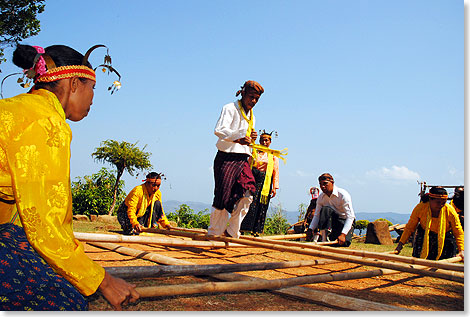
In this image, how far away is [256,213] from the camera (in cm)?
666

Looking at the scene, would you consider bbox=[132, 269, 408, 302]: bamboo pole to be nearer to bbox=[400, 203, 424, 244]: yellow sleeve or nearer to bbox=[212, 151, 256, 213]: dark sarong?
bbox=[212, 151, 256, 213]: dark sarong

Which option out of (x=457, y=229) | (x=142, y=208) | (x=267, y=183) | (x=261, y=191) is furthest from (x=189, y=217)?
(x=457, y=229)

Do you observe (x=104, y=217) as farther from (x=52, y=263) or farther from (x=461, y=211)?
(x=52, y=263)

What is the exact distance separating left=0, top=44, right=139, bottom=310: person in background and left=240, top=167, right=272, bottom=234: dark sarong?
5098 millimetres

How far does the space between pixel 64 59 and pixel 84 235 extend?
2.42 meters

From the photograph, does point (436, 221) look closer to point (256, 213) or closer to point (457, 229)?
point (457, 229)

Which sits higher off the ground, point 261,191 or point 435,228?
point 261,191

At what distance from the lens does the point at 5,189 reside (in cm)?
154

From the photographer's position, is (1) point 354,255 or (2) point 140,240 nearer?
(2) point 140,240

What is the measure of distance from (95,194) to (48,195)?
10867 mm

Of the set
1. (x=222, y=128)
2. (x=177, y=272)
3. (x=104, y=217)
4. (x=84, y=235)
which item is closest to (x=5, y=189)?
(x=177, y=272)

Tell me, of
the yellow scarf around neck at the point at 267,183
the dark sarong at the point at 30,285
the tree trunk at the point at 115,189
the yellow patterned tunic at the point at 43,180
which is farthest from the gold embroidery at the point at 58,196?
the tree trunk at the point at 115,189

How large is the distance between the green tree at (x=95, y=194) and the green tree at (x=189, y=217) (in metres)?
2.05

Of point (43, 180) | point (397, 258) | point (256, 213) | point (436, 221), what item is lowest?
point (397, 258)
